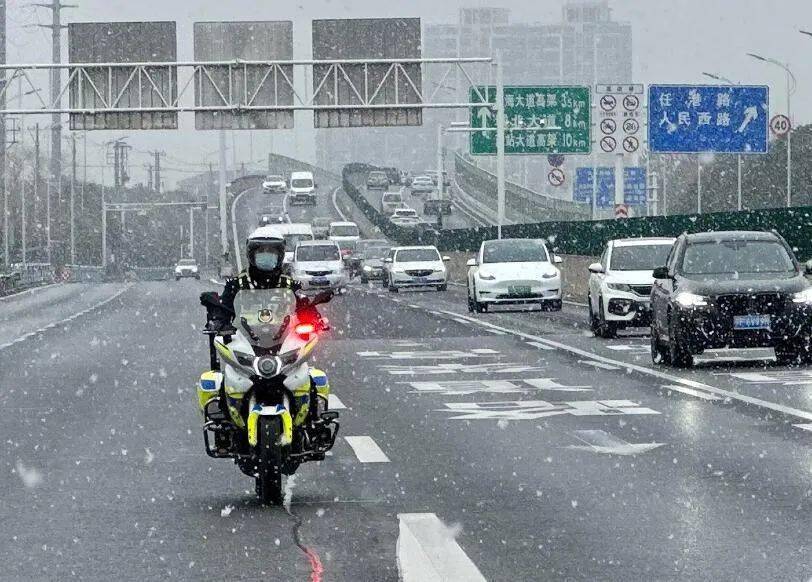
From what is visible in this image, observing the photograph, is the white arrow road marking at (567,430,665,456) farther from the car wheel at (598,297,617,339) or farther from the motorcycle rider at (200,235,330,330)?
the car wheel at (598,297,617,339)

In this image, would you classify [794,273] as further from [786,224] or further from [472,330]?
[786,224]

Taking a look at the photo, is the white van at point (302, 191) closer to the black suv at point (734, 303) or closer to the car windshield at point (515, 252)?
the car windshield at point (515, 252)

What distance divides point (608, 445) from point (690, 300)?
7.95 meters

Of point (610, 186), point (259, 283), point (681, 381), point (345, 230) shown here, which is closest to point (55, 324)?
point (681, 381)

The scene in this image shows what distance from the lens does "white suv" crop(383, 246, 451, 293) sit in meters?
57.1

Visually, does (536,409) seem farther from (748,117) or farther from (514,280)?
(748,117)

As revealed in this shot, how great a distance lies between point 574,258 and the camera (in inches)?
1992

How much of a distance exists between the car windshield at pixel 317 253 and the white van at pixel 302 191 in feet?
266

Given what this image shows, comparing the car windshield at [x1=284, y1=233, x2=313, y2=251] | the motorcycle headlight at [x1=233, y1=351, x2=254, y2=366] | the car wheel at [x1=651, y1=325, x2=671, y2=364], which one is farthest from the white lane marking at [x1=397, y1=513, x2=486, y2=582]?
the car windshield at [x1=284, y1=233, x2=313, y2=251]

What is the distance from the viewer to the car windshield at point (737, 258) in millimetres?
21844

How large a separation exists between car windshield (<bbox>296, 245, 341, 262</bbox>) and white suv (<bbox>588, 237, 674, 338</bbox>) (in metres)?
28.1

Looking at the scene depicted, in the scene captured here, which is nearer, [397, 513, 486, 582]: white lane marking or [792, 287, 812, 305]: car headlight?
[397, 513, 486, 582]: white lane marking

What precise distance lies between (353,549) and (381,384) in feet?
36.7

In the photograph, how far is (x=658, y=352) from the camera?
22.3m
